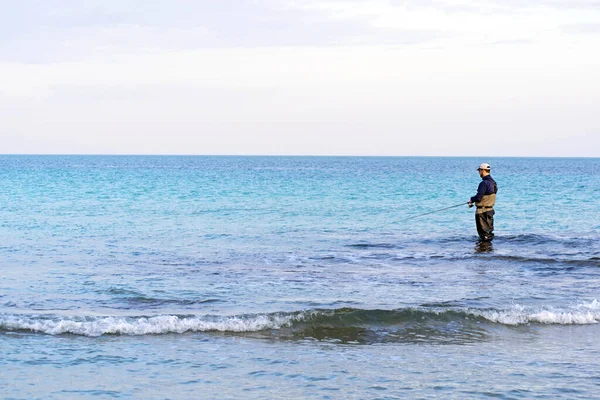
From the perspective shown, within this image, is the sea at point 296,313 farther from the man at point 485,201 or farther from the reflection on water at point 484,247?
the man at point 485,201

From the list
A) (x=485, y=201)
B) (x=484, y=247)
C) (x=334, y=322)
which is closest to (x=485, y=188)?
(x=485, y=201)

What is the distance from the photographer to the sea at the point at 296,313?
7980 millimetres

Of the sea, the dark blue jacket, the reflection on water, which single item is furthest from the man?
the sea

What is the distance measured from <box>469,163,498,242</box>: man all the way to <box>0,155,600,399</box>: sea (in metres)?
0.42

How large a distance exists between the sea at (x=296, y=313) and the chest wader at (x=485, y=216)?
34 centimetres

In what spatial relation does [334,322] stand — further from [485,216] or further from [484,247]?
[485,216]

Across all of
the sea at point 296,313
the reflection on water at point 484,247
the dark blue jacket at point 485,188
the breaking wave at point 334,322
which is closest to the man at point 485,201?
the dark blue jacket at point 485,188

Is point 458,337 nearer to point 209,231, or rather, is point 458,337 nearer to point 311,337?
point 311,337

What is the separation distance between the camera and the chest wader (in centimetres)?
1916

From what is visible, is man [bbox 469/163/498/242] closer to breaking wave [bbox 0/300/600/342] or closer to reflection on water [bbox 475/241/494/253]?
reflection on water [bbox 475/241/494/253]

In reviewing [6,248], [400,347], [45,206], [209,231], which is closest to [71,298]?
[400,347]

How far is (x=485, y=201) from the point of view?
19.1 meters

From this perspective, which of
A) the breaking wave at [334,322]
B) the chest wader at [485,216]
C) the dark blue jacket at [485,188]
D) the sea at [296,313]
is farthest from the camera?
the chest wader at [485,216]

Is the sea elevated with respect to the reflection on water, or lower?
lower
